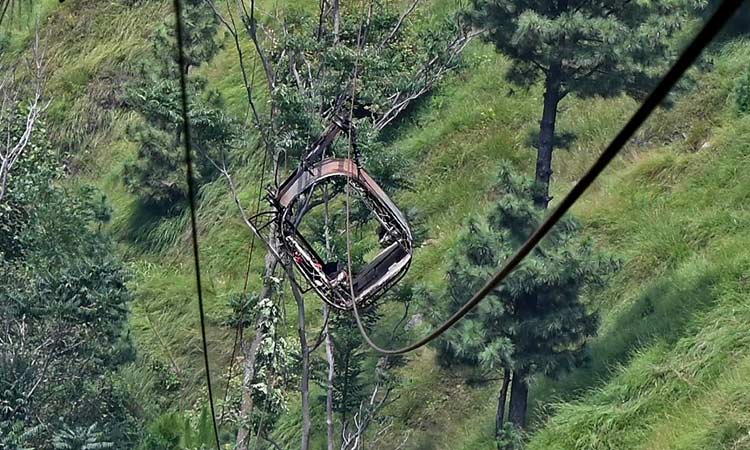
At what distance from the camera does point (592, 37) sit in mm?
13297

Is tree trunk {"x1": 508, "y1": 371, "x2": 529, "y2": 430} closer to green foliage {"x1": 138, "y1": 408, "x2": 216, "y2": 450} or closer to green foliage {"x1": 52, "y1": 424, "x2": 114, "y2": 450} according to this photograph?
green foliage {"x1": 138, "y1": 408, "x2": 216, "y2": 450}

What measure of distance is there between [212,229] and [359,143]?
705cm

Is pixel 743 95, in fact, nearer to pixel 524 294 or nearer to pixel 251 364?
pixel 524 294

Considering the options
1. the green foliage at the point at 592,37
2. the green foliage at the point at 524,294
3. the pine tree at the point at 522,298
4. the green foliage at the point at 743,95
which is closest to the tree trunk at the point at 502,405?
the pine tree at the point at 522,298

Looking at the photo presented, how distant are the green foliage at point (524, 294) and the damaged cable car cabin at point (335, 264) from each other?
2.99 meters

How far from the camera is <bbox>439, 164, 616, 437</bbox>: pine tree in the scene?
522 inches

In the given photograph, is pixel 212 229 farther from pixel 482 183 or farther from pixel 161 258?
pixel 482 183

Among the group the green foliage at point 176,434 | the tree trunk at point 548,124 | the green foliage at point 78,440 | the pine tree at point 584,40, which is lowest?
the green foliage at point 176,434

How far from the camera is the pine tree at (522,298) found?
1326cm

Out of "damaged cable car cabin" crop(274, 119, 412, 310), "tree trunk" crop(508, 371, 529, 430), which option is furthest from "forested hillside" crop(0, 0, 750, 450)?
"damaged cable car cabin" crop(274, 119, 412, 310)

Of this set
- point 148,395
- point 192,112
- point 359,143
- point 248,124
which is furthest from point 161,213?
point 359,143

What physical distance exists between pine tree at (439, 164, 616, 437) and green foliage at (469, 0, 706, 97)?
1340 millimetres

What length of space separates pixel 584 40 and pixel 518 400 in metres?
3.68

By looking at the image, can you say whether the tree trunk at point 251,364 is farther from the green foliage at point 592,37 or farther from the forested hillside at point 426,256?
the green foliage at point 592,37
